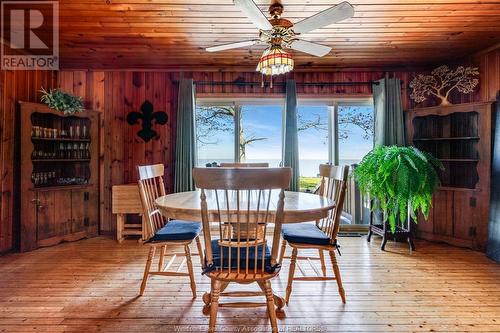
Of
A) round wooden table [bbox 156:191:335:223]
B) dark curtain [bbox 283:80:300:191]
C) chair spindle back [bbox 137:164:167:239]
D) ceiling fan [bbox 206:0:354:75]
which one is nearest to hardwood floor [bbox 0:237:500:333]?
chair spindle back [bbox 137:164:167:239]

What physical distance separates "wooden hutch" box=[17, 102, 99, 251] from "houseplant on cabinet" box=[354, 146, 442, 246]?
145 inches

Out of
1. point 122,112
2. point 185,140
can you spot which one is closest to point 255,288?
point 185,140

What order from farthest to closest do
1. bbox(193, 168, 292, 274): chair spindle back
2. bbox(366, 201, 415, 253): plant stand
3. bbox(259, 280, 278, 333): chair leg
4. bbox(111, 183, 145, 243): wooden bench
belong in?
bbox(111, 183, 145, 243): wooden bench
bbox(366, 201, 415, 253): plant stand
bbox(259, 280, 278, 333): chair leg
bbox(193, 168, 292, 274): chair spindle back

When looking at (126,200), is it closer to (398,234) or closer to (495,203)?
(398,234)

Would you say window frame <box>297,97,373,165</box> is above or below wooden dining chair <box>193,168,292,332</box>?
above

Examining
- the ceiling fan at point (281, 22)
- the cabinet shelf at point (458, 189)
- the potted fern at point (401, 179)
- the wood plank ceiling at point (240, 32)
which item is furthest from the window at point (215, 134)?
the cabinet shelf at point (458, 189)

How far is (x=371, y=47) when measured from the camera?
3412 millimetres

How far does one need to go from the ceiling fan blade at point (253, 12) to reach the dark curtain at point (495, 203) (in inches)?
114

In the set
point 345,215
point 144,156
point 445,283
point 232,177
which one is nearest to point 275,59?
point 232,177

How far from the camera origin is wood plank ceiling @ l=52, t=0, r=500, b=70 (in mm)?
2512

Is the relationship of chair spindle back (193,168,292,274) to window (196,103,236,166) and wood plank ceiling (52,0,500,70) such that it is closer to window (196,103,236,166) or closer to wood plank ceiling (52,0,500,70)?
wood plank ceiling (52,0,500,70)

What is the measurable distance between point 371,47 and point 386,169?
1.55 metres

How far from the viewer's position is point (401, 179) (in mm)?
3008

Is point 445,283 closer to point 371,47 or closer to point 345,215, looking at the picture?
point 345,215
